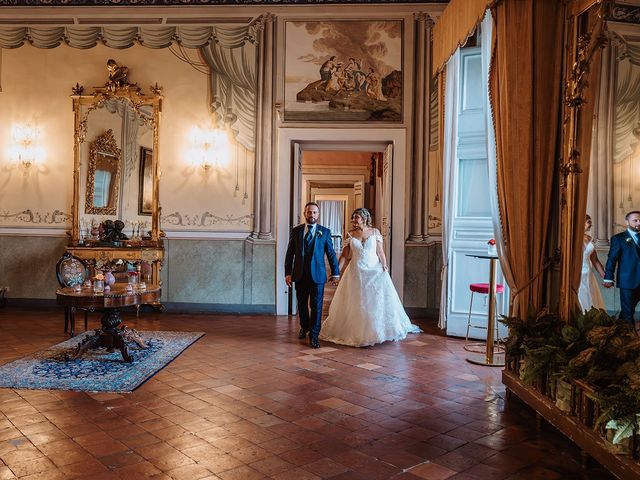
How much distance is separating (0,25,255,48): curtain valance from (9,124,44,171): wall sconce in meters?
1.25

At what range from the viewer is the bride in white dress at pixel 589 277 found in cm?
351

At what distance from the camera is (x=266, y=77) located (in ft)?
27.3

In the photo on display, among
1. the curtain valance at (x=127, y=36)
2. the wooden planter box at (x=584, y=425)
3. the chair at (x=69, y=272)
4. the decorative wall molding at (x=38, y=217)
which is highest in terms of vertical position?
the curtain valance at (x=127, y=36)

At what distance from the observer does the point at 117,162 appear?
835 centimetres

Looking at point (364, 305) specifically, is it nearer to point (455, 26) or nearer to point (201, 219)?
point (455, 26)

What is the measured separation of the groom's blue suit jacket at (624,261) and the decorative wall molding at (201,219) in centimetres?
576

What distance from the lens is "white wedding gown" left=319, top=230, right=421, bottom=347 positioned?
6.25 m

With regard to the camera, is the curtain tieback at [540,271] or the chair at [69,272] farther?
the chair at [69,272]

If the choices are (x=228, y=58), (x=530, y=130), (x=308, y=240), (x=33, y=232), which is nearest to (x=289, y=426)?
(x=530, y=130)

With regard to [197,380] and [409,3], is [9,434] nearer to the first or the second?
[197,380]

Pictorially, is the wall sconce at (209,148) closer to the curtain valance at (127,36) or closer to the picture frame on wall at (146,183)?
the picture frame on wall at (146,183)

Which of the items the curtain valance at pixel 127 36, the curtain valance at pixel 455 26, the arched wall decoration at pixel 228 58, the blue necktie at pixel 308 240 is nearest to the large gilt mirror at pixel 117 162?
the curtain valance at pixel 127 36

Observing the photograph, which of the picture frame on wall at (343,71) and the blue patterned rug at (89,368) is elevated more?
the picture frame on wall at (343,71)

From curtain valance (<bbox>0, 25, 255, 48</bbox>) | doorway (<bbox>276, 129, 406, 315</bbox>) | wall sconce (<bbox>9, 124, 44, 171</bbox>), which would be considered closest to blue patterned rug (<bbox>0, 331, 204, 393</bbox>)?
doorway (<bbox>276, 129, 406, 315</bbox>)
